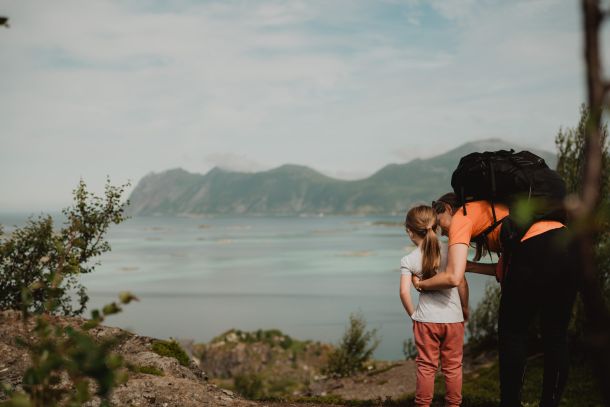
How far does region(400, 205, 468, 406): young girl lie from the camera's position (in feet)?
19.3

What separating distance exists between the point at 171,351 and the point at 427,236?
4467mm

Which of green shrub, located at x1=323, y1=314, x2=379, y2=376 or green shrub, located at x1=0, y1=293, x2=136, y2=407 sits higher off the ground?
green shrub, located at x1=0, y1=293, x2=136, y2=407

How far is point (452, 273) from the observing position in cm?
539

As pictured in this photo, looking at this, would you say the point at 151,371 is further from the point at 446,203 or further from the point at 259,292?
the point at 259,292

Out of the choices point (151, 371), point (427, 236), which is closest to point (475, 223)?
point (427, 236)

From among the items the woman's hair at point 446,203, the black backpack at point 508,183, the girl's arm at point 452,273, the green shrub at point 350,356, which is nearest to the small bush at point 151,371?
the girl's arm at point 452,273

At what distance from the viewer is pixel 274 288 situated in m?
68.4

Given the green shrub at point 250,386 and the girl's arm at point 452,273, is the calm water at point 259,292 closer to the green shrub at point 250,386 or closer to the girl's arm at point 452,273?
the green shrub at point 250,386

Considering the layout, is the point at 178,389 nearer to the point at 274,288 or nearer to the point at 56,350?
the point at 56,350

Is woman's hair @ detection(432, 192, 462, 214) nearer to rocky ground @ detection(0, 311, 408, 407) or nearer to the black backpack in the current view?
the black backpack

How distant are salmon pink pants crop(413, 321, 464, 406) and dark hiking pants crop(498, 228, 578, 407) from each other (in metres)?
0.76

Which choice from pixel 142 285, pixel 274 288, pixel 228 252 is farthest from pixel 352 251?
pixel 142 285

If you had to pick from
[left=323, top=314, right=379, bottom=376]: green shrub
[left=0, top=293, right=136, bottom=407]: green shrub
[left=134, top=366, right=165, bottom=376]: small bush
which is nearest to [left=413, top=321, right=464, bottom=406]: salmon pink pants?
[left=134, top=366, right=165, bottom=376]: small bush

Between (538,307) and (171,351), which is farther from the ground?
(538,307)
